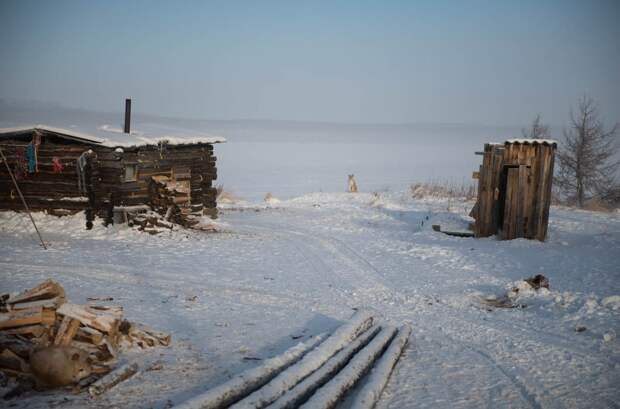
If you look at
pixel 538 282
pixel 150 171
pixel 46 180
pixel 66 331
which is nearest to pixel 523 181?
pixel 538 282

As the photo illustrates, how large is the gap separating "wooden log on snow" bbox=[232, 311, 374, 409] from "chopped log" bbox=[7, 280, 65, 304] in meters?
3.53

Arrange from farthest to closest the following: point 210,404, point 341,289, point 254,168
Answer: point 254,168 < point 341,289 < point 210,404

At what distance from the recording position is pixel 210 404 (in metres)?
4.84

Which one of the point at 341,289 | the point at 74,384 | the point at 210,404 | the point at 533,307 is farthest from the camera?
the point at 341,289

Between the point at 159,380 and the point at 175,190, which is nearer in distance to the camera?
the point at 159,380

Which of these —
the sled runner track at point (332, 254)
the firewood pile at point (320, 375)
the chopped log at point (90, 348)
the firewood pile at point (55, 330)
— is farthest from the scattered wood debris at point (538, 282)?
the chopped log at point (90, 348)

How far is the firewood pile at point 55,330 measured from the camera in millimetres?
5797

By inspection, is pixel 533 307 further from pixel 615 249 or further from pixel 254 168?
pixel 254 168

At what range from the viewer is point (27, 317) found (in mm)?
6098

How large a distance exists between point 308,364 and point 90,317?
2947 mm

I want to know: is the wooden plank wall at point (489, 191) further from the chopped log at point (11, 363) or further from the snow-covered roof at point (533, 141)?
the chopped log at point (11, 363)

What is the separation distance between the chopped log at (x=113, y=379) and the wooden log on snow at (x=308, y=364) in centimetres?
170

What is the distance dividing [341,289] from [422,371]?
4.02m

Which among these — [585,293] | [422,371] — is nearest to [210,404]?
[422,371]
